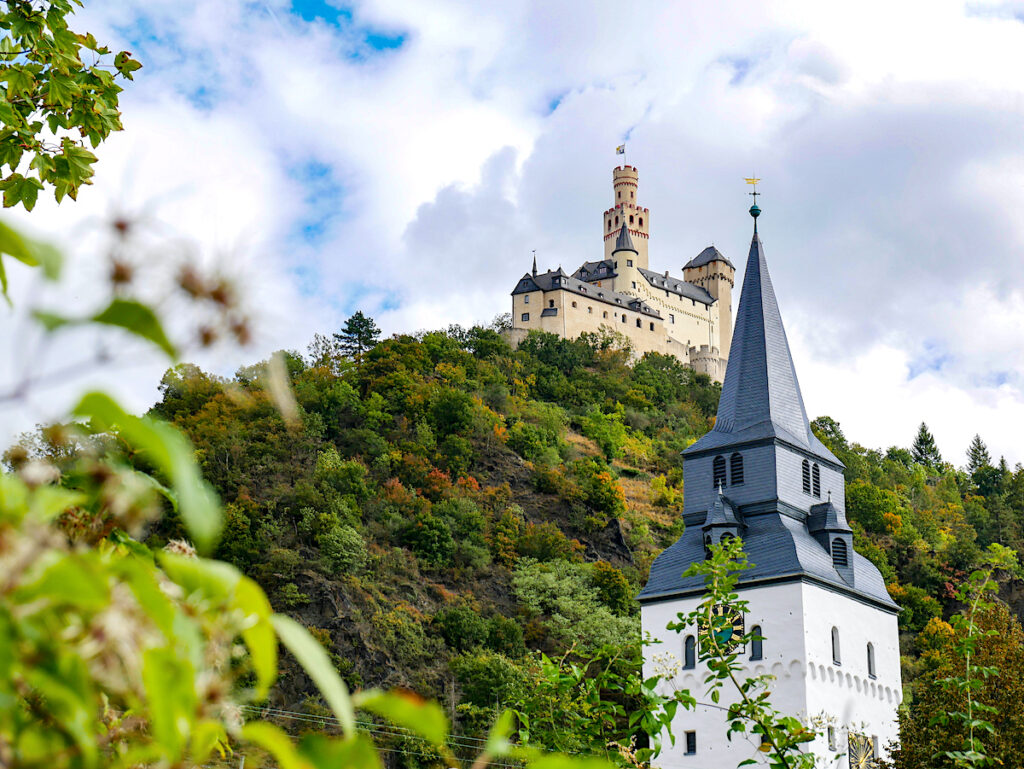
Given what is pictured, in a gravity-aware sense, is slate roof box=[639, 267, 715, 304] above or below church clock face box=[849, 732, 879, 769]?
above

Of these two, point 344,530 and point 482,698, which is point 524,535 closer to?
point 344,530

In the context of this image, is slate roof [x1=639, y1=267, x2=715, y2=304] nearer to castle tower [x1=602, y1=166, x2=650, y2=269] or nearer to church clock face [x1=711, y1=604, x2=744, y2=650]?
castle tower [x1=602, y1=166, x2=650, y2=269]

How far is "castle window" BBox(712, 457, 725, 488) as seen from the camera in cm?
3203

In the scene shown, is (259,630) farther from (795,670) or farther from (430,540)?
(430,540)

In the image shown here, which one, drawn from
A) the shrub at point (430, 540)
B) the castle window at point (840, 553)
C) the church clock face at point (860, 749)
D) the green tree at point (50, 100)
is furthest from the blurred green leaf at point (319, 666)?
the shrub at point (430, 540)

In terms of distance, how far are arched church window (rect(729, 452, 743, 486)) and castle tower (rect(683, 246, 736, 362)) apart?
56.2 m

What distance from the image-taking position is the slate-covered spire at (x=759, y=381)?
3247cm

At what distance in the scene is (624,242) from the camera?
285 ft

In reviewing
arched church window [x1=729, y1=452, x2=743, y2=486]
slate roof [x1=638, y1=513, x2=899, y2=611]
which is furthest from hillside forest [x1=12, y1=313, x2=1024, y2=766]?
arched church window [x1=729, y1=452, x2=743, y2=486]

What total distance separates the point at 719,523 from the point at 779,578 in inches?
76.3

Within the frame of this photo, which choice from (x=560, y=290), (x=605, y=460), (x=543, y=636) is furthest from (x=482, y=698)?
(x=560, y=290)

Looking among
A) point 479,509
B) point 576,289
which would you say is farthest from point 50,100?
point 576,289

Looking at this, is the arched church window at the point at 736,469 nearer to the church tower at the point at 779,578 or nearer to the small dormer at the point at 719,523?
the church tower at the point at 779,578

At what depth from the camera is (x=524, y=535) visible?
4988 centimetres
